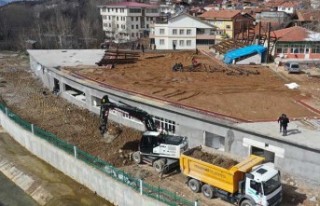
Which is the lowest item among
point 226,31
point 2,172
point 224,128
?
point 2,172

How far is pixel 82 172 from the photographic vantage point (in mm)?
20781

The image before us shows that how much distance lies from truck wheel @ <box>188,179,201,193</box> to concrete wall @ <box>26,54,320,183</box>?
345 centimetres

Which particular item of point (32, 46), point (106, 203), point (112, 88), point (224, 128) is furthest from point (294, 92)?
point (32, 46)

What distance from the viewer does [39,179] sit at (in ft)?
71.8

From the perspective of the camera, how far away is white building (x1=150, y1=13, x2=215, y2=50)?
54.1 m

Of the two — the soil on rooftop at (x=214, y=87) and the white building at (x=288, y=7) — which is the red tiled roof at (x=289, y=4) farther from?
the soil on rooftop at (x=214, y=87)

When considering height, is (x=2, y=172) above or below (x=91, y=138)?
below

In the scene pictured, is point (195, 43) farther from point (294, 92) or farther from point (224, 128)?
point (224, 128)

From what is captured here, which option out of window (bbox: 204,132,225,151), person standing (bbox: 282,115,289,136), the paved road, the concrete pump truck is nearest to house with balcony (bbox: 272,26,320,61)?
window (bbox: 204,132,225,151)

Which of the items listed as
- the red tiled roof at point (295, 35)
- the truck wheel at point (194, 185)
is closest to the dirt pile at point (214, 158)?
the truck wheel at point (194, 185)

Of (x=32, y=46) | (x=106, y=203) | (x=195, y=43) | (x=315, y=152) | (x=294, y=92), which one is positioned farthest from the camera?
(x=32, y=46)

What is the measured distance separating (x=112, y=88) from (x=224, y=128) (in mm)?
10021

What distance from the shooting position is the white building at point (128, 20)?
78750mm

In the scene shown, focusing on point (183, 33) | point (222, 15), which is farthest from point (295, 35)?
point (222, 15)
